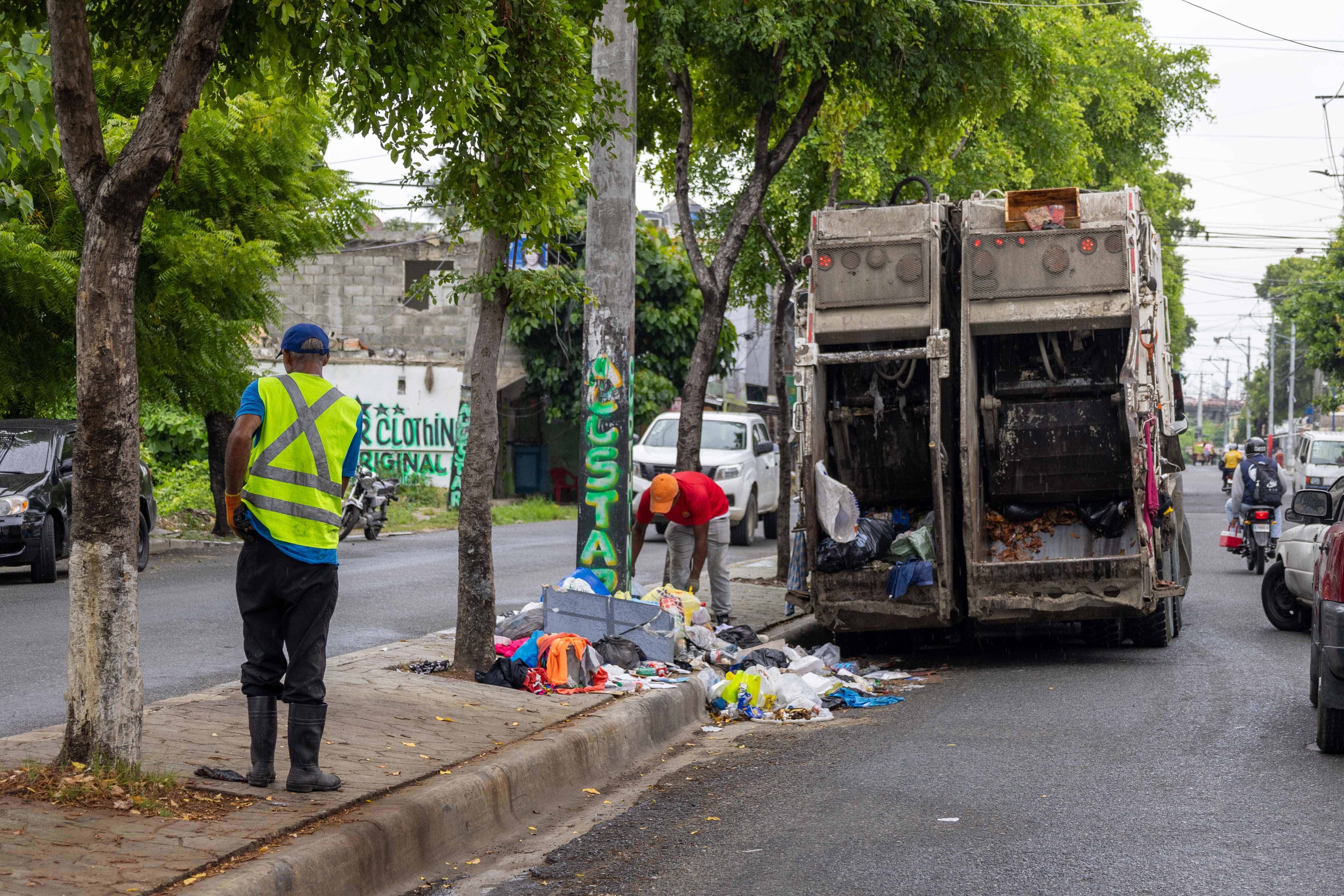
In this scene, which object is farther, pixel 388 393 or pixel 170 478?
pixel 388 393

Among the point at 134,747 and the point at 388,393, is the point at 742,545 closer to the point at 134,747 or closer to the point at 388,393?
the point at 388,393

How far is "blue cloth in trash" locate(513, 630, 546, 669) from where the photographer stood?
8.27m

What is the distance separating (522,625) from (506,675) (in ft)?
3.90

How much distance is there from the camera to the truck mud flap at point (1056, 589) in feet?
32.5

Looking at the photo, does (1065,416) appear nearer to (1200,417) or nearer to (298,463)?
(298,463)

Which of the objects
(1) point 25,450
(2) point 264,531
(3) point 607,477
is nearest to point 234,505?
(2) point 264,531

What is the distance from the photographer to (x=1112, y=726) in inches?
304

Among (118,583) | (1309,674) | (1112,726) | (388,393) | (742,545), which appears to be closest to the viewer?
(118,583)

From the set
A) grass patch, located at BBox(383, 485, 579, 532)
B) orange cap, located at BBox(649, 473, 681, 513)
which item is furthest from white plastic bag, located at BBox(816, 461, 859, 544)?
grass patch, located at BBox(383, 485, 579, 532)

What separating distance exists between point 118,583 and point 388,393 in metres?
25.4

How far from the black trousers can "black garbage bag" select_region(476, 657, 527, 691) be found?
9.01 feet

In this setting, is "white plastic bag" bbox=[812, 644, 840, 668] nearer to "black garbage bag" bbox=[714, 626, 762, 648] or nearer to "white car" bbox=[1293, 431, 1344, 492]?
"black garbage bag" bbox=[714, 626, 762, 648]

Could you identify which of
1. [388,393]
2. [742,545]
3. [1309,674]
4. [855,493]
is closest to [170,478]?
[388,393]

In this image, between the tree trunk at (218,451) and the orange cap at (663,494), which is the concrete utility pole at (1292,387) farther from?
the orange cap at (663,494)
